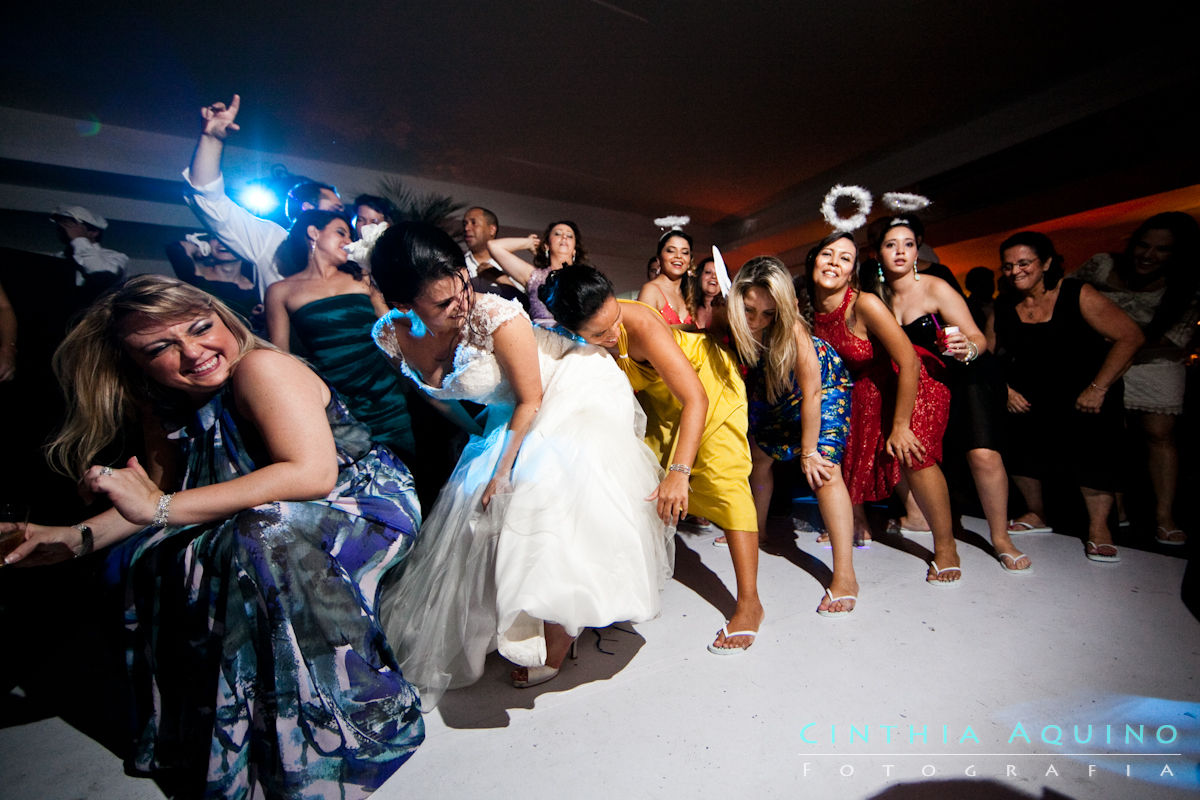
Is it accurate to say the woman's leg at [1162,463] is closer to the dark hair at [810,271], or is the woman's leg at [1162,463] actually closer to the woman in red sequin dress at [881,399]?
the woman in red sequin dress at [881,399]

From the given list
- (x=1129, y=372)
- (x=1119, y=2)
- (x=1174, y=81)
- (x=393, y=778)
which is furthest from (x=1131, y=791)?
(x=1174, y=81)

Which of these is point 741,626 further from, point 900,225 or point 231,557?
point 900,225

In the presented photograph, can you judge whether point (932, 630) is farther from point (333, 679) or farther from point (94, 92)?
point (94, 92)

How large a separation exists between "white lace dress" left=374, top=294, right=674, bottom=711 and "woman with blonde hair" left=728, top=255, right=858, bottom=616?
24.1 inches

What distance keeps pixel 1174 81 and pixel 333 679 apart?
21.6ft

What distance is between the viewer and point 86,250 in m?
2.89

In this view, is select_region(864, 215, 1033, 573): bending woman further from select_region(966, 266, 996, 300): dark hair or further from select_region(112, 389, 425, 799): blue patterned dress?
select_region(966, 266, 996, 300): dark hair

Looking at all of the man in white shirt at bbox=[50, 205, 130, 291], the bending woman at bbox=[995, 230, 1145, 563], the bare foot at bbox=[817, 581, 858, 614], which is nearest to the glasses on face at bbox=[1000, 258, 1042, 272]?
the bending woman at bbox=[995, 230, 1145, 563]

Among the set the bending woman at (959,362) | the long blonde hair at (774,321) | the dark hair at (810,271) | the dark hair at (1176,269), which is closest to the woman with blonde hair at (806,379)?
the long blonde hair at (774,321)

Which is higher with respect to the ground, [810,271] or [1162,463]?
[810,271]

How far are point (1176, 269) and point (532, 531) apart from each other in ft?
11.7

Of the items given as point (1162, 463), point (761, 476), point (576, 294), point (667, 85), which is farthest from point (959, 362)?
point (667, 85)

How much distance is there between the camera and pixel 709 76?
4.14 m

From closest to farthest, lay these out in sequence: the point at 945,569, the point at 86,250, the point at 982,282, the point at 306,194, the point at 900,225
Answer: the point at 945,569 → the point at 900,225 → the point at 306,194 → the point at 86,250 → the point at 982,282
